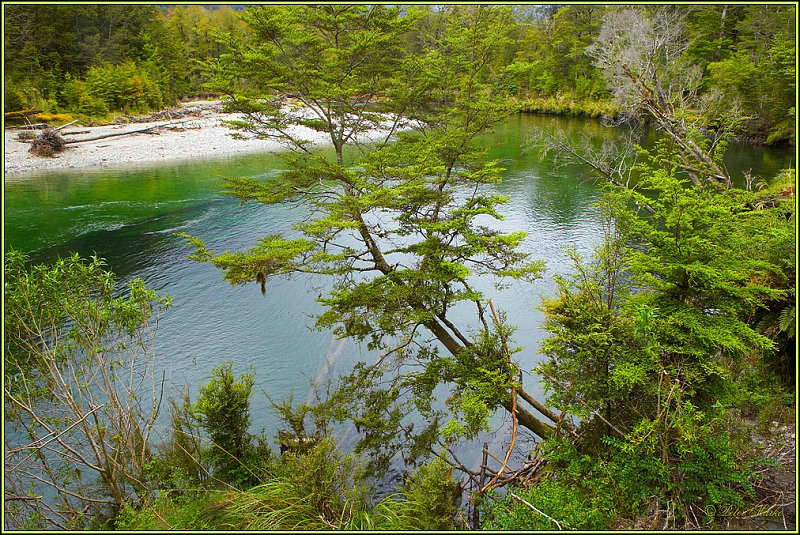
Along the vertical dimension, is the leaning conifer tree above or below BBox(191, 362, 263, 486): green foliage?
above

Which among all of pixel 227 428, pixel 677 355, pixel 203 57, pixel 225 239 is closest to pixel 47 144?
pixel 225 239

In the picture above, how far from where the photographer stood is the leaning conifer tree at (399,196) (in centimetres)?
693

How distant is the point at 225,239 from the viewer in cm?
1568

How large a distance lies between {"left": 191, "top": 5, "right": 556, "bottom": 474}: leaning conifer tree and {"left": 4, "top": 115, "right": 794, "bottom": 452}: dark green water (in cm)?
248

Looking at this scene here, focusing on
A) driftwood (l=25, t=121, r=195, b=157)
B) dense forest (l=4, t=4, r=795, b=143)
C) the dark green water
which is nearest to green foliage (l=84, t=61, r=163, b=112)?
dense forest (l=4, t=4, r=795, b=143)

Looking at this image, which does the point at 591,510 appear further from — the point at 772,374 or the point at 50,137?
the point at 50,137

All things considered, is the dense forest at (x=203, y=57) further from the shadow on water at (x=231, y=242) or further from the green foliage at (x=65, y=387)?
the green foliage at (x=65, y=387)

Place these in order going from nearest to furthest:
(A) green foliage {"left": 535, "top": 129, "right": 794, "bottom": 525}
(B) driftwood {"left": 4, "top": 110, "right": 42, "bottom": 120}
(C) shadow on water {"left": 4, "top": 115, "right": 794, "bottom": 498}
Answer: (A) green foliage {"left": 535, "top": 129, "right": 794, "bottom": 525} → (C) shadow on water {"left": 4, "top": 115, "right": 794, "bottom": 498} → (B) driftwood {"left": 4, "top": 110, "right": 42, "bottom": 120}

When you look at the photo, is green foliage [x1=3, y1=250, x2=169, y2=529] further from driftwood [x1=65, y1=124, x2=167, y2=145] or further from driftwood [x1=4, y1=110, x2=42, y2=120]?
driftwood [x1=4, y1=110, x2=42, y2=120]

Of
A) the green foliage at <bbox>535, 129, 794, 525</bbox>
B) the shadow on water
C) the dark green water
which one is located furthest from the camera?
the dark green water

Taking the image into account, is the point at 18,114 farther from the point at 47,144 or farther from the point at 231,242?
the point at 231,242

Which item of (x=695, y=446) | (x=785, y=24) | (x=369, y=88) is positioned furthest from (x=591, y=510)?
(x=785, y=24)

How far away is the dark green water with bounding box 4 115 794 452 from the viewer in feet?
34.4

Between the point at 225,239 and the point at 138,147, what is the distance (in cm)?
1770
